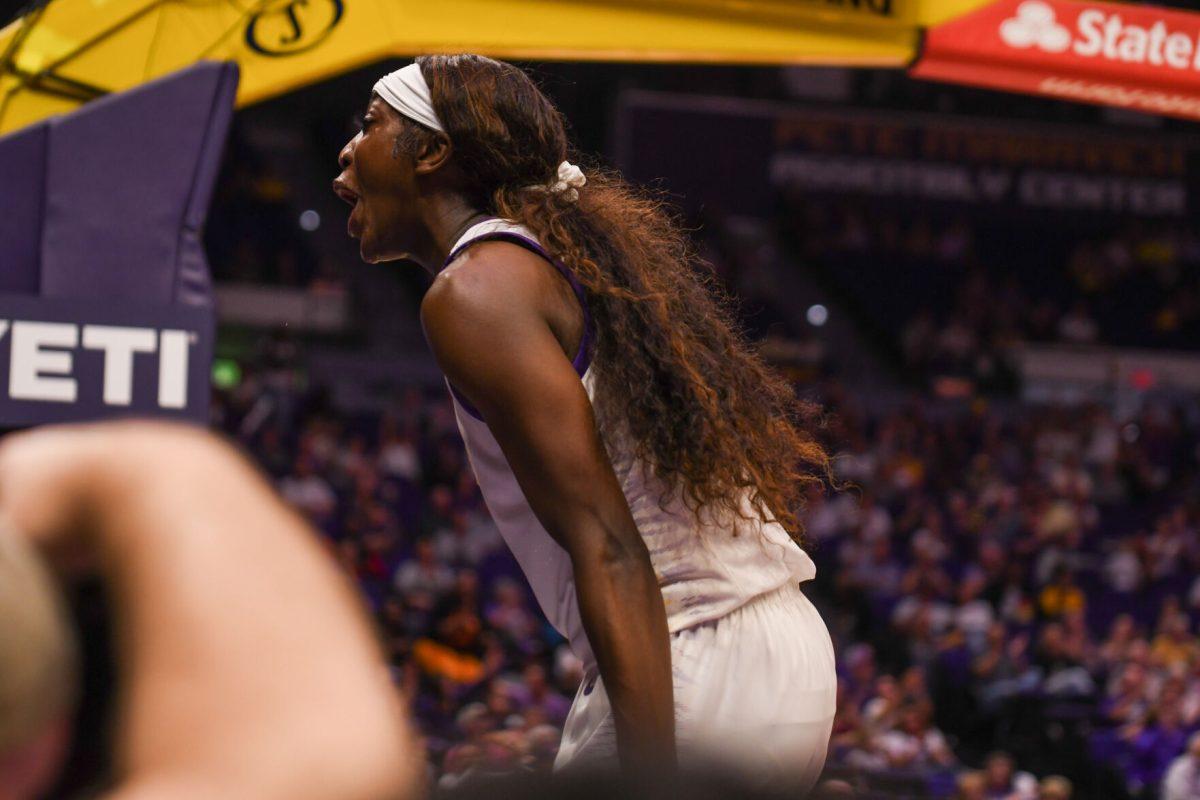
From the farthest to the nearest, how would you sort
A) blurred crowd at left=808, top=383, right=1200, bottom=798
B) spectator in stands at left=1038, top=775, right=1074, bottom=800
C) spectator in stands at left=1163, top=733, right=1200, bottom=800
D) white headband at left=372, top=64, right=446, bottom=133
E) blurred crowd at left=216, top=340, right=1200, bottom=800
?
blurred crowd at left=808, top=383, right=1200, bottom=798
blurred crowd at left=216, top=340, right=1200, bottom=800
spectator in stands at left=1163, top=733, right=1200, bottom=800
spectator in stands at left=1038, top=775, right=1074, bottom=800
white headband at left=372, top=64, right=446, bottom=133

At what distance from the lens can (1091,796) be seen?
11.2m

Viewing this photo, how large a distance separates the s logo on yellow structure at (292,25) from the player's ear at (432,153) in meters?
2.71

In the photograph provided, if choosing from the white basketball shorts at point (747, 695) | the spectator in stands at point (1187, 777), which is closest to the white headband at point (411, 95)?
the white basketball shorts at point (747, 695)

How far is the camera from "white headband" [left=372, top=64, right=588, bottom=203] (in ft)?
7.48

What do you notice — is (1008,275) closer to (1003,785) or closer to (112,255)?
(1003,785)

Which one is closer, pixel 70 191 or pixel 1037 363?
pixel 70 191

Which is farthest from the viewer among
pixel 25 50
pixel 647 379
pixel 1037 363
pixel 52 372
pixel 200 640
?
pixel 1037 363

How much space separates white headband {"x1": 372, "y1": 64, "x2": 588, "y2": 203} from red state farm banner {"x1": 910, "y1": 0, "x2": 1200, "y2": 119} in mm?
3450

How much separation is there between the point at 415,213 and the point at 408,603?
946 centimetres

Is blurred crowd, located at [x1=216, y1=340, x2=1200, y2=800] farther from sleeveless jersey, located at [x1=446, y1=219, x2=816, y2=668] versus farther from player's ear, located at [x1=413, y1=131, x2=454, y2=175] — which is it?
player's ear, located at [x1=413, y1=131, x2=454, y2=175]

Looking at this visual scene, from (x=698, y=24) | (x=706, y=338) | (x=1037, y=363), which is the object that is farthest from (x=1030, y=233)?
(x=706, y=338)

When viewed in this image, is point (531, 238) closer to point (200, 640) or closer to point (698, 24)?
point (200, 640)

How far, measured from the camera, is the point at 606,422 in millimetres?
2139

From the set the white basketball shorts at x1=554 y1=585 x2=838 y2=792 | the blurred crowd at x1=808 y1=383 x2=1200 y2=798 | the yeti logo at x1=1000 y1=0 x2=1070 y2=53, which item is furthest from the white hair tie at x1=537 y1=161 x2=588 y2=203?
the blurred crowd at x1=808 y1=383 x2=1200 y2=798
